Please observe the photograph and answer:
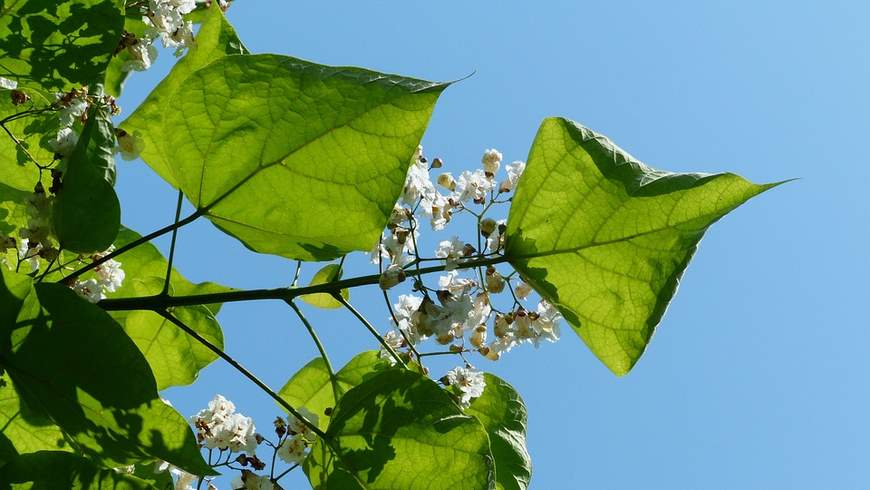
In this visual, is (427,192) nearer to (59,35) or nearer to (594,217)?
(594,217)

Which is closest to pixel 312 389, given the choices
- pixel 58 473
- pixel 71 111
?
pixel 58 473

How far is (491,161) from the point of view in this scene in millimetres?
1709

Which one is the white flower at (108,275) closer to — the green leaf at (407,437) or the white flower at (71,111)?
the white flower at (71,111)

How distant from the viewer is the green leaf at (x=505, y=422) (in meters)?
1.72

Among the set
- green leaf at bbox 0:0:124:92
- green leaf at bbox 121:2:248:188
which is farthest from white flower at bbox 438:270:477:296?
green leaf at bbox 0:0:124:92

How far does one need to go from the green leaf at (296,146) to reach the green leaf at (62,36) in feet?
0.76

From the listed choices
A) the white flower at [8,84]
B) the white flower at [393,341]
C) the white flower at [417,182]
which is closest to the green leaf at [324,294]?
the white flower at [393,341]

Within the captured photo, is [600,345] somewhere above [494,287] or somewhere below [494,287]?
below

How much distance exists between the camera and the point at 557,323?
1.63m

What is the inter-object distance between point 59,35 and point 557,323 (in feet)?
3.35

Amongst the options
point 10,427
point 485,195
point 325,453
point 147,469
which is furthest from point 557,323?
point 10,427

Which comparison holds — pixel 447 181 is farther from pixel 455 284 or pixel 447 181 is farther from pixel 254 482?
pixel 254 482

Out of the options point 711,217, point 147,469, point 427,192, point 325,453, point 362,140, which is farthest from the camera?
point 147,469

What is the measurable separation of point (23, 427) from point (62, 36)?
70 centimetres
